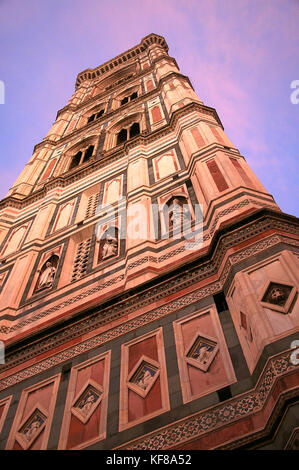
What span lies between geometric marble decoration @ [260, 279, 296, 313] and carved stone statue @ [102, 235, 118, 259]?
10.8 ft

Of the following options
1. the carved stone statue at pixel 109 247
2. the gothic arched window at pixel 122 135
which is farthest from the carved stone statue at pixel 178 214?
the gothic arched window at pixel 122 135

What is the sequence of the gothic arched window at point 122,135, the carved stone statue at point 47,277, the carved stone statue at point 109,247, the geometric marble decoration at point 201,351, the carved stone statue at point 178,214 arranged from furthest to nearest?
1. the gothic arched window at point 122,135
2. the carved stone statue at point 47,277
3. the carved stone statue at point 109,247
4. the carved stone statue at point 178,214
5. the geometric marble decoration at point 201,351

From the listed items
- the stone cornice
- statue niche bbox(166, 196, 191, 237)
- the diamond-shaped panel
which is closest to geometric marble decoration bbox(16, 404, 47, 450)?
the diamond-shaped panel

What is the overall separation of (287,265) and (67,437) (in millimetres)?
2445

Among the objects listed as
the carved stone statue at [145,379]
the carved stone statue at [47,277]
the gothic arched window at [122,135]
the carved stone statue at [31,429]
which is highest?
the gothic arched window at [122,135]

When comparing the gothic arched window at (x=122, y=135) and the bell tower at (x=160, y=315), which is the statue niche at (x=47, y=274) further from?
the gothic arched window at (x=122, y=135)

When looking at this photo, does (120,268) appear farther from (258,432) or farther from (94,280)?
(258,432)

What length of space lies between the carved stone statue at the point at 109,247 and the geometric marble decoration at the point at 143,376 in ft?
8.91

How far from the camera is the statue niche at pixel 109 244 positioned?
272 inches

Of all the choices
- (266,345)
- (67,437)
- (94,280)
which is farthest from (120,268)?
(266,345)

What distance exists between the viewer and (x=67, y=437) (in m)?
3.96

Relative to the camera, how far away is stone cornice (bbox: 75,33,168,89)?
88.2 ft

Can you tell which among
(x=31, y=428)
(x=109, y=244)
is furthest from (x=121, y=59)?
(x=31, y=428)

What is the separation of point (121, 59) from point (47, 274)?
2284 cm
